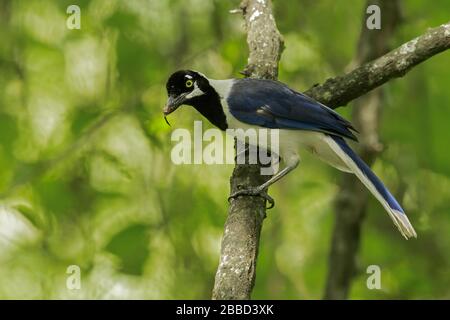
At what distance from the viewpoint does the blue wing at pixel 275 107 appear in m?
5.23

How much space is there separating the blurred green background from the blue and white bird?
47.5 inches

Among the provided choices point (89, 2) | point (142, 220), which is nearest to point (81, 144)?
point (142, 220)

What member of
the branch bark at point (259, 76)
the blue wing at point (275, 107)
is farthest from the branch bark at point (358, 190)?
the blue wing at point (275, 107)

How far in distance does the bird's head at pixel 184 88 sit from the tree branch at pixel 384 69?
731mm

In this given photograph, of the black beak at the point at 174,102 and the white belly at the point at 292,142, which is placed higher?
the black beak at the point at 174,102

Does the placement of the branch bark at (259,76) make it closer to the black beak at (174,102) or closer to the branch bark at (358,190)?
the black beak at (174,102)

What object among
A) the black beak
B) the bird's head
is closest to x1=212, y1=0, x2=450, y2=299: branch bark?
the bird's head

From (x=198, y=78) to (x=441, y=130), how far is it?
277cm

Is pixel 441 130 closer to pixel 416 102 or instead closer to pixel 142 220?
pixel 416 102

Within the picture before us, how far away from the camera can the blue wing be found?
5230 mm

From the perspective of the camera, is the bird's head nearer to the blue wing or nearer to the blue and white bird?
the blue and white bird
